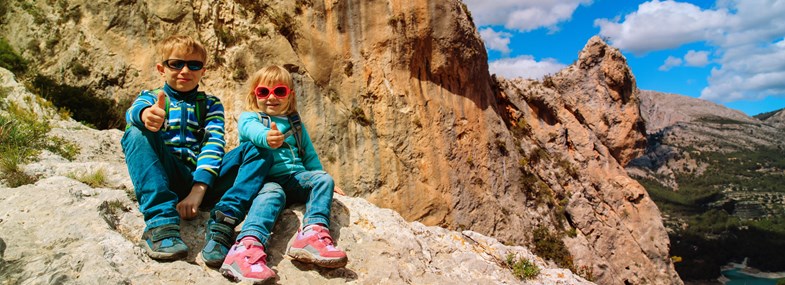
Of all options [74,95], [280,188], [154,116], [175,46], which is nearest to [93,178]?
[175,46]

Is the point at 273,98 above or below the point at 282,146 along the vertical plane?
above

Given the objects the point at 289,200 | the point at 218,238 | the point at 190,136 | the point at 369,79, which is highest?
the point at 369,79

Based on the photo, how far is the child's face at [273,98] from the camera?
4.31 metres

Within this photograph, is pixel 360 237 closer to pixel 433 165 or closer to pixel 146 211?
pixel 146 211

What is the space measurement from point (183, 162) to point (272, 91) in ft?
3.08

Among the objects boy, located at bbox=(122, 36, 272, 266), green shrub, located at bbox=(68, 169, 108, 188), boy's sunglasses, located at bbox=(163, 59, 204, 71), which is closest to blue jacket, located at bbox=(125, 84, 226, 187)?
boy, located at bbox=(122, 36, 272, 266)

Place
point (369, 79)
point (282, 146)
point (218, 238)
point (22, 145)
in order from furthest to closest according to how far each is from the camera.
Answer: point (369, 79) → point (22, 145) → point (282, 146) → point (218, 238)

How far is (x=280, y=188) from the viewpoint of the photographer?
3.94 m

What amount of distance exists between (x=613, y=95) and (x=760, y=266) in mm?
79341

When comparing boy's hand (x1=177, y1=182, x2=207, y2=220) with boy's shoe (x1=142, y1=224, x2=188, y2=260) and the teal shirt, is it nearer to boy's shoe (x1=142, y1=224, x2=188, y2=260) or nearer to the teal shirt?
boy's shoe (x1=142, y1=224, x2=188, y2=260)

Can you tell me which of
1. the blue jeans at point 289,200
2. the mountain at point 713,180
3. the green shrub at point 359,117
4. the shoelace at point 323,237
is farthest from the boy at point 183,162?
the mountain at point 713,180

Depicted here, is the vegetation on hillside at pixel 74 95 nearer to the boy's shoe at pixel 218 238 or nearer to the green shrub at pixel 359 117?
the green shrub at pixel 359 117

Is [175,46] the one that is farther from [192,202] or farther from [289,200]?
[289,200]

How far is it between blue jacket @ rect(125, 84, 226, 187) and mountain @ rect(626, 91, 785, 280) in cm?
7056
